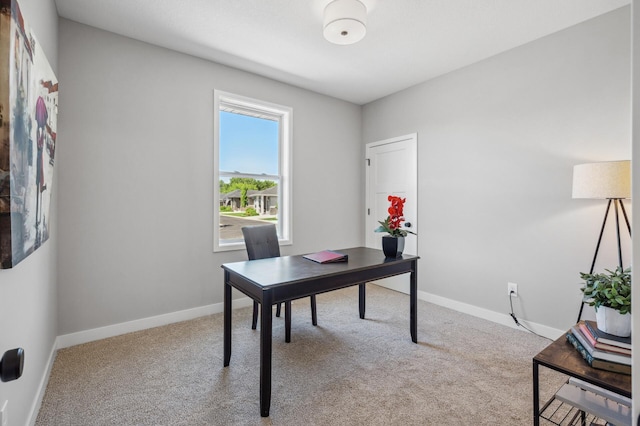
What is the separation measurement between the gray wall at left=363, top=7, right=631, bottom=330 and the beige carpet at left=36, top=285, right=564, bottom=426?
53 centimetres

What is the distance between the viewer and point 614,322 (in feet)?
4.23

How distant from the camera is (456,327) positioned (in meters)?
2.78

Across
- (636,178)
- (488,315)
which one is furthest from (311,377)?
(488,315)

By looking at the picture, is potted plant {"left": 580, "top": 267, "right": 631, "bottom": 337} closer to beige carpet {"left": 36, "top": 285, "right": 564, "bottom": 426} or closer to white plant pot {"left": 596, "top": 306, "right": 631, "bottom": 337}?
white plant pot {"left": 596, "top": 306, "right": 631, "bottom": 337}

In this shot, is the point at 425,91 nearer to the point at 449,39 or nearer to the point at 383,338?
the point at 449,39

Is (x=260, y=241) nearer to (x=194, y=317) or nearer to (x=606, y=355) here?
(x=194, y=317)

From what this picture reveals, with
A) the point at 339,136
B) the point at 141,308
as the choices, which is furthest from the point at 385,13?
the point at 141,308

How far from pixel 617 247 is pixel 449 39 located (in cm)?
213

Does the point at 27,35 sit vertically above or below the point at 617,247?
above

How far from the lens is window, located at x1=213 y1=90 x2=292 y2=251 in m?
3.23

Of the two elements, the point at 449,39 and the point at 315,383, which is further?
the point at 449,39

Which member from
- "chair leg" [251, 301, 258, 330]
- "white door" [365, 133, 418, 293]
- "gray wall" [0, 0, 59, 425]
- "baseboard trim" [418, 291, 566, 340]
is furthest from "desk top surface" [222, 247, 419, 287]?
"white door" [365, 133, 418, 293]

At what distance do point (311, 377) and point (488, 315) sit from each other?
2.02 metres

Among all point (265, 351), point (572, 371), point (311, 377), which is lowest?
point (311, 377)
